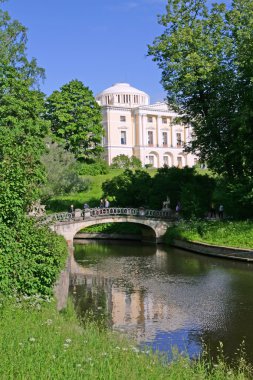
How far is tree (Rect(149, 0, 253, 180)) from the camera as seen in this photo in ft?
109

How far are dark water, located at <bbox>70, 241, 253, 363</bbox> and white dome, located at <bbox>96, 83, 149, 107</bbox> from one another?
205 feet

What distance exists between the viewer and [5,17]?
3766 centimetres

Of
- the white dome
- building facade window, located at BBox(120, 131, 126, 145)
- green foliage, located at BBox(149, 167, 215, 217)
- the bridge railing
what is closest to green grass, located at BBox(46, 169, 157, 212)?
green foliage, located at BBox(149, 167, 215, 217)

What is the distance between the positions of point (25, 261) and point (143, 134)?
72427 millimetres

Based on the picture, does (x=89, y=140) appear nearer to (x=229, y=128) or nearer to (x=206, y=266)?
(x=229, y=128)

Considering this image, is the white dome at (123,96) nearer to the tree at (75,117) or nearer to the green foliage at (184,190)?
the tree at (75,117)

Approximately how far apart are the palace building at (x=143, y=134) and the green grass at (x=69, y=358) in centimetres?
7184

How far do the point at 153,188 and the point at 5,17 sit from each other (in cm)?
1845

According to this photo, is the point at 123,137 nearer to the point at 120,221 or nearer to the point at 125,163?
the point at 125,163

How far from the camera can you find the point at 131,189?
1827 inches

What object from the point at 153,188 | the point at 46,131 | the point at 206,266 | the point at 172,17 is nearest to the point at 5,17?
the point at 46,131

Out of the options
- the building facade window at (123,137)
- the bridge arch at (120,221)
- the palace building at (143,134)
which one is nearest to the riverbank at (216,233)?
the bridge arch at (120,221)

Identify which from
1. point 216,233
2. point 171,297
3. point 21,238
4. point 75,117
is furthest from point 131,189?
point 21,238

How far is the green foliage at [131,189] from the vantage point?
150 feet
